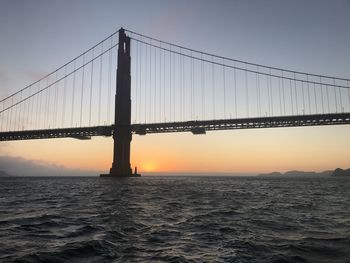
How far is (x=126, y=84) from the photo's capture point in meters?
81.1

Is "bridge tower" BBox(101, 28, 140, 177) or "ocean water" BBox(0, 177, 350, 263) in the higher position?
"bridge tower" BBox(101, 28, 140, 177)

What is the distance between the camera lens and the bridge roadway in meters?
71.4

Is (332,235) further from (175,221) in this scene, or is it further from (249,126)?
(249,126)

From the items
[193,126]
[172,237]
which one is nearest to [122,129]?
[193,126]

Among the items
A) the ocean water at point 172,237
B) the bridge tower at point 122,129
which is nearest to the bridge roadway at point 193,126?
the bridge tower at point 122,129

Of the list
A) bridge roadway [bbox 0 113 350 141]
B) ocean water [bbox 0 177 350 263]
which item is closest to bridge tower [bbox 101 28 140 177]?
bridge roadway [bbox 0 113 350 141]

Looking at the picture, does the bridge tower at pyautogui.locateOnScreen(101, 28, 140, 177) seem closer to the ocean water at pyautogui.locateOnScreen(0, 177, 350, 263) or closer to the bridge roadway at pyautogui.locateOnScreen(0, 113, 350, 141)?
the bridge roadway at pyautogui.locateOnScreen(0, 113, 350, 141)

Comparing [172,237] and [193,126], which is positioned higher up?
[193,126]

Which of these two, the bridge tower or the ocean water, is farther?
the bridge tower

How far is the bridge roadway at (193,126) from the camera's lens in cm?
Answer: 7144

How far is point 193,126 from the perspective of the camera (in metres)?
78.6

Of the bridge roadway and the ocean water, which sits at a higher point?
the bridge roadway

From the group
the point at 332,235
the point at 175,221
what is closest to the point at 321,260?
the point at 332,235

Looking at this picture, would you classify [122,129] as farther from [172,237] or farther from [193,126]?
[172,237]
